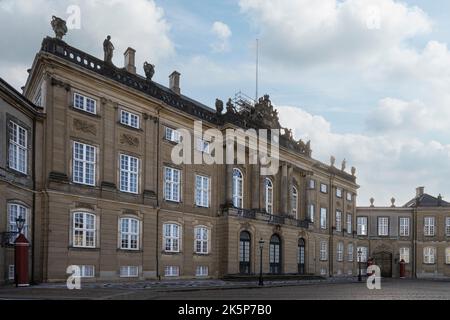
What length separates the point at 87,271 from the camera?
Answer: 105 ft

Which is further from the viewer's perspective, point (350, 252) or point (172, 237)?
point (350, 252)

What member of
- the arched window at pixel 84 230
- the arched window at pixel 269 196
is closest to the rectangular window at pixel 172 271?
the arched window at pixel 84 230

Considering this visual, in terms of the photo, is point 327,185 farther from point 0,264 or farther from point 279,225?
point 0,264

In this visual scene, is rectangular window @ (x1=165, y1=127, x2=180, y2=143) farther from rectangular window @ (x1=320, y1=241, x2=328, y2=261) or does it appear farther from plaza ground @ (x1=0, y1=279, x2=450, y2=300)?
rectangular window @ (x1=320, y1=241, x2=328, y2=261)

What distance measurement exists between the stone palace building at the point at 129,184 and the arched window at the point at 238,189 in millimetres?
87

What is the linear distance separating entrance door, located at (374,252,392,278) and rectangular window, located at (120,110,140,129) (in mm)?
49755

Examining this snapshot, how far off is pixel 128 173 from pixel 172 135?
219 inches

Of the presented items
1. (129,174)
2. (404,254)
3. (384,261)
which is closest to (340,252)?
(384,261)

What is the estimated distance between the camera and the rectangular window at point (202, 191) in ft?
137

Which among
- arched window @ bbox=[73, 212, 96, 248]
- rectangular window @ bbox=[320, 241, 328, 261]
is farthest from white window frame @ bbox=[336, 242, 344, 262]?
arched window @ bbox=[73, 212, 96, 248]

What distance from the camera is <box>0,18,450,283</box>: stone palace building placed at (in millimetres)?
30031

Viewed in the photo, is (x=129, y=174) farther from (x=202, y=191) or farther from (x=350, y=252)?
(x=350, y=252)

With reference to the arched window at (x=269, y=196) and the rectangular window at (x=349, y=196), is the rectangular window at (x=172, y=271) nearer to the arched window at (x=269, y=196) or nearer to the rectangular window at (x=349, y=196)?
the arched window at (x=269, y=196)

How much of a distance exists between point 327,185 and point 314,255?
937 cm
